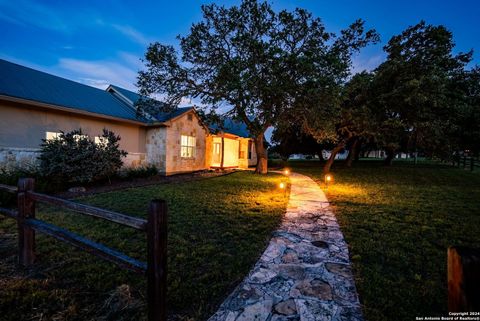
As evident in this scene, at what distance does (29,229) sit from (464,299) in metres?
4.71

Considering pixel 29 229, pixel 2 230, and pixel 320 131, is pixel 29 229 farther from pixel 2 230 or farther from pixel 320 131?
pixel 320 131

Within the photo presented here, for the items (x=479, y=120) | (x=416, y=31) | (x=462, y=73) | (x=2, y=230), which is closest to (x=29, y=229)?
(x=2, y=230)

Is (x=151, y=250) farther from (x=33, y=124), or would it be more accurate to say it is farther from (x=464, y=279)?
(x=33, y=124)

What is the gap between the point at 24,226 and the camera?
323cm

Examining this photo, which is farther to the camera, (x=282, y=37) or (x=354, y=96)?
(x=354, y=96)

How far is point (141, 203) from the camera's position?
271 inches

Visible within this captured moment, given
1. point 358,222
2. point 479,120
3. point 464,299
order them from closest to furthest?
point 464,299 < point 358,222 < point 479,120

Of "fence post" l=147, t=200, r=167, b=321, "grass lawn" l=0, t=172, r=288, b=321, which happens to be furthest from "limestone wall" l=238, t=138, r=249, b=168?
"fence post" l=147, t=200, r=167, b=321

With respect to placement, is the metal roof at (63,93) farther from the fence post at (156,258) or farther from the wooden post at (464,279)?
the wooden post at (464,279)

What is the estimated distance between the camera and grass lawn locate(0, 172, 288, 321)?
239 centimetres

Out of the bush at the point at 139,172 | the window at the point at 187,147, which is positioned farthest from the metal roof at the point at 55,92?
the window at the point at 187,147

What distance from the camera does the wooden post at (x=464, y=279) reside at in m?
1.20

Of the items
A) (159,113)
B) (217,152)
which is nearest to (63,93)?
(159,113)

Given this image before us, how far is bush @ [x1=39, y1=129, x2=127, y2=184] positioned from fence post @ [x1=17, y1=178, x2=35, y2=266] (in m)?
6.62
